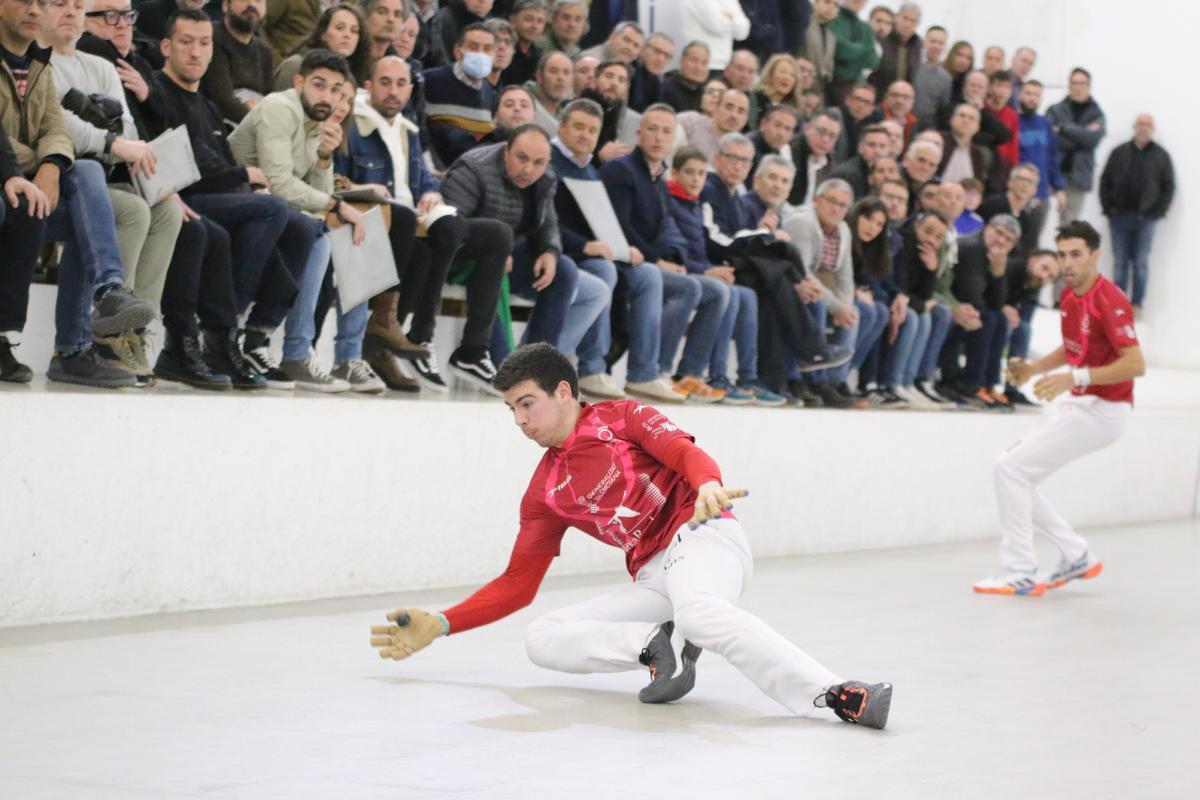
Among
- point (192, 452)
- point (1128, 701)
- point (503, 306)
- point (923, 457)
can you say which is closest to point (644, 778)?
point (1128, 701)

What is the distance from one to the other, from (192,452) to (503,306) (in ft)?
7.95

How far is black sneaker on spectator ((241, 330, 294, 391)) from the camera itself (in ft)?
22.2

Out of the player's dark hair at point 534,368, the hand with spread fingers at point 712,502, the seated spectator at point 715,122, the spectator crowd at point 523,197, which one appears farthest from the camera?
the seated spectator at point 715,122

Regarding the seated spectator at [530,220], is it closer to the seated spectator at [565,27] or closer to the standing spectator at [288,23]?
the standing spectator at [288,23]

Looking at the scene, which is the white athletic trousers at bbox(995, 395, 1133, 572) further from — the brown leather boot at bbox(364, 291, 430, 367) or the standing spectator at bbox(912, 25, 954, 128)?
the standing spectator at bbox(912, 25, 954, 128)

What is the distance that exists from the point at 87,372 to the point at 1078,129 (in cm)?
1291

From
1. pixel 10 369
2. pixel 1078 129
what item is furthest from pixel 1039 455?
pixel 1078 129

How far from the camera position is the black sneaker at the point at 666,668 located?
15.1 ft

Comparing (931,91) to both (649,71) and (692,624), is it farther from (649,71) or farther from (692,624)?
(692,624)

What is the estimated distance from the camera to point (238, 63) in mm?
7492

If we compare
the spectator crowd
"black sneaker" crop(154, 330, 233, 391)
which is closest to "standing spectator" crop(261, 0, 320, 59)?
the spectator crowd

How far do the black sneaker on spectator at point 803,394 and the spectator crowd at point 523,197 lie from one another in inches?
0.7

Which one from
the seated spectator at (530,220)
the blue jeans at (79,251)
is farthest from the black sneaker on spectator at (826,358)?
the blue jeans at (79,251)

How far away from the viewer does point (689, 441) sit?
4.49 m
